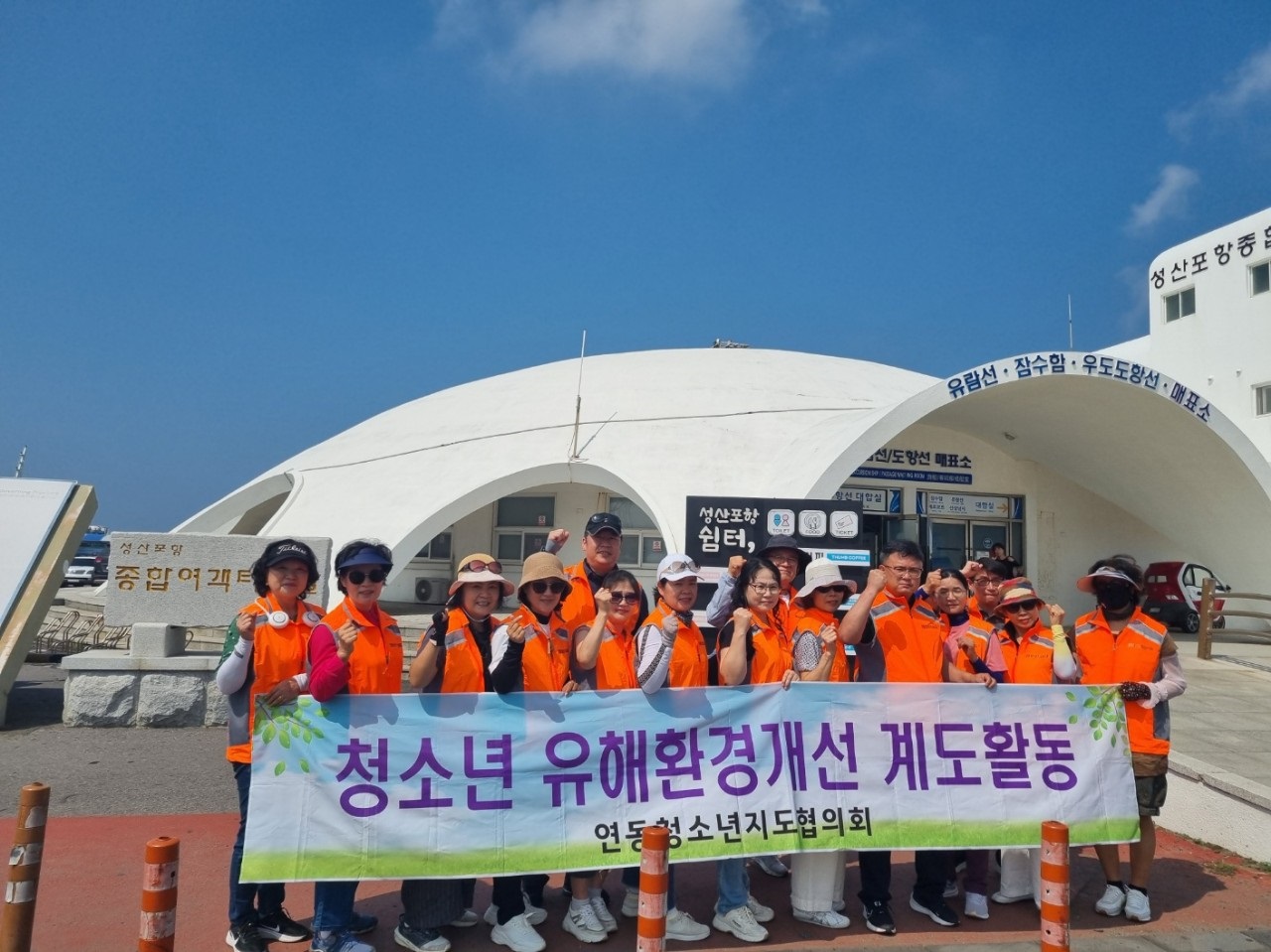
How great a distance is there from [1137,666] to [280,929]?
4147 mm

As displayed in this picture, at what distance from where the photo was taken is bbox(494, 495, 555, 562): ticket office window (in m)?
15.9

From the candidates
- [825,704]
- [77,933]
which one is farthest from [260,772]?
[825,704]

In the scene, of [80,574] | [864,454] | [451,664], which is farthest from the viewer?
[80,574]

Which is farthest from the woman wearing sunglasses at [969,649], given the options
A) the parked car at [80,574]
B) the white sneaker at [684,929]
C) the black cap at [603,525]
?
the parked car at [80,574]

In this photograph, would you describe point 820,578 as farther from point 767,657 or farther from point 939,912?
point 939,912

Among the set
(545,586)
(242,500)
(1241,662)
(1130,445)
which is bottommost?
(1241,662)

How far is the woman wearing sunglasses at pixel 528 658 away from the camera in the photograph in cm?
386

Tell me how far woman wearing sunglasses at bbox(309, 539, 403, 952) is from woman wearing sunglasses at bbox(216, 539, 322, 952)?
0.47 ft

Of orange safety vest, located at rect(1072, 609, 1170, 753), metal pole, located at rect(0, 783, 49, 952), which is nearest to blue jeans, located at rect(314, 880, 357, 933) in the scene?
metal pole, located at rect(0, 783, 49, 952)

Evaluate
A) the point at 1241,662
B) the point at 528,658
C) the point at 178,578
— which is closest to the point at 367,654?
the point at 528,658

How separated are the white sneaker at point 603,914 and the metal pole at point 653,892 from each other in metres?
0.98

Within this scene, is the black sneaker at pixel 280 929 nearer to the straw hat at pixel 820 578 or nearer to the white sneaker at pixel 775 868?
the white sneaker at pixel 775 868

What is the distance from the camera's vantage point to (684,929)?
398 centimetres

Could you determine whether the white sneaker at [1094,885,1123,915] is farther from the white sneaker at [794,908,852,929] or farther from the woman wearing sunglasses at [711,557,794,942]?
the woman wearing sunglasses at [711,557,794,942]
